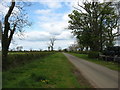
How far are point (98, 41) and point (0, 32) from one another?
33.0 meters

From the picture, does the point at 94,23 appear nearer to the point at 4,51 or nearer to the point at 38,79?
the point at 4,51

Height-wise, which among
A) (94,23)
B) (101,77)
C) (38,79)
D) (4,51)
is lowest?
(101,77)

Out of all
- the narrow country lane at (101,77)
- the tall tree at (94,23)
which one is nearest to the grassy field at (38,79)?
the narrow country lane at (101,77)

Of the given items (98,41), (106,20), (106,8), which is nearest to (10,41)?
(98,41)

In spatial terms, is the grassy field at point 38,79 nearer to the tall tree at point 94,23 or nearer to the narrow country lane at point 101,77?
the narrow country lane at point 101,77

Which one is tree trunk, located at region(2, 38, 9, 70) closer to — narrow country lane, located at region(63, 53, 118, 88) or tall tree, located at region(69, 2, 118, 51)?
narrow country lane, located at region(63, 53, 118, 88)

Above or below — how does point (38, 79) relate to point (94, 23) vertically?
below

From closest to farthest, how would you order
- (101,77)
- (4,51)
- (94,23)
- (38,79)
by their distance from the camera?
(38,79) < (101,77) < (4,51) < (94,23)

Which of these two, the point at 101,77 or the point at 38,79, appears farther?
the point at 101,77

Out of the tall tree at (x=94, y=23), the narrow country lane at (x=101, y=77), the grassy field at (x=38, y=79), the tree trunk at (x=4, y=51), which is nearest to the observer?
the grassy field at (x=38, y=79)

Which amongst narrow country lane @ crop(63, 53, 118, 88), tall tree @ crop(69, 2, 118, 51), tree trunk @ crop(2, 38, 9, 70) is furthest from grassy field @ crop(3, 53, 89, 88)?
tall tree @ crop(69, 2, 118, 51)

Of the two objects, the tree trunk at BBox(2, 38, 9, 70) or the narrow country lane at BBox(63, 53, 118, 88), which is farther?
the tree trunk at BBox(2, 38, 9, 70)

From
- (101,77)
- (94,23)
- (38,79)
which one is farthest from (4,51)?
(94,23)

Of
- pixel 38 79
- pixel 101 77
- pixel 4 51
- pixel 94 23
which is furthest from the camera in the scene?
pixel 94 23
